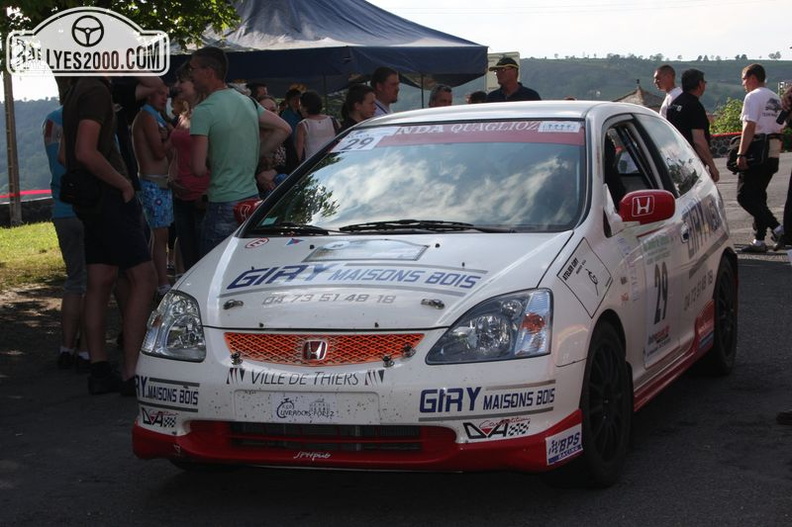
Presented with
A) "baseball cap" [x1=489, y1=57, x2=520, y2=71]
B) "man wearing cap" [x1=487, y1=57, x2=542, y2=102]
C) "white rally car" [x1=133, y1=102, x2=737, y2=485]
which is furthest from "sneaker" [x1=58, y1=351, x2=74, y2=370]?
"baseball cap" [x1=489, y1=57, x2=520, y2=71]

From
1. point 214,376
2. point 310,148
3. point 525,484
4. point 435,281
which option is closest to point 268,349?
point 214,376

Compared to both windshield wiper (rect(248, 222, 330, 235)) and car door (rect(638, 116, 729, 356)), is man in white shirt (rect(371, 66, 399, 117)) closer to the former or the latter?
car door (rect(638, 116, 729, 356))

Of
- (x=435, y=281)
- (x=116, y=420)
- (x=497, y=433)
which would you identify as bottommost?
(x=116, y=420)

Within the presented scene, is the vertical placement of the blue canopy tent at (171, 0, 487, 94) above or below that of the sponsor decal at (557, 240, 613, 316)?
above

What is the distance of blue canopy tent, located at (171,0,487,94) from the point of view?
47.6 ft

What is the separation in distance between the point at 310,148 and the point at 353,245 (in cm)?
576

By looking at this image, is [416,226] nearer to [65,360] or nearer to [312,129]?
[65,360]

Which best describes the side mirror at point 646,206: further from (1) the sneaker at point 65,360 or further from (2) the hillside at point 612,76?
(2) the hillside at point 612,76

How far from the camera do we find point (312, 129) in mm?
11047

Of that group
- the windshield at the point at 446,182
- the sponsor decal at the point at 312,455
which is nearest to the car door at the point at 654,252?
the windshield at the point at 446,182

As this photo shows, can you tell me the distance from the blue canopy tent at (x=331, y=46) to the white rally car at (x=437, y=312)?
8319 millimetres

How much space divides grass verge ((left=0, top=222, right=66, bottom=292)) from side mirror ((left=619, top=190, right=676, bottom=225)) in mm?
8715

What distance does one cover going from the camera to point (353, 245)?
537cm

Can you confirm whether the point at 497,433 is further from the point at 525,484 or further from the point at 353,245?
the point at 353,245
